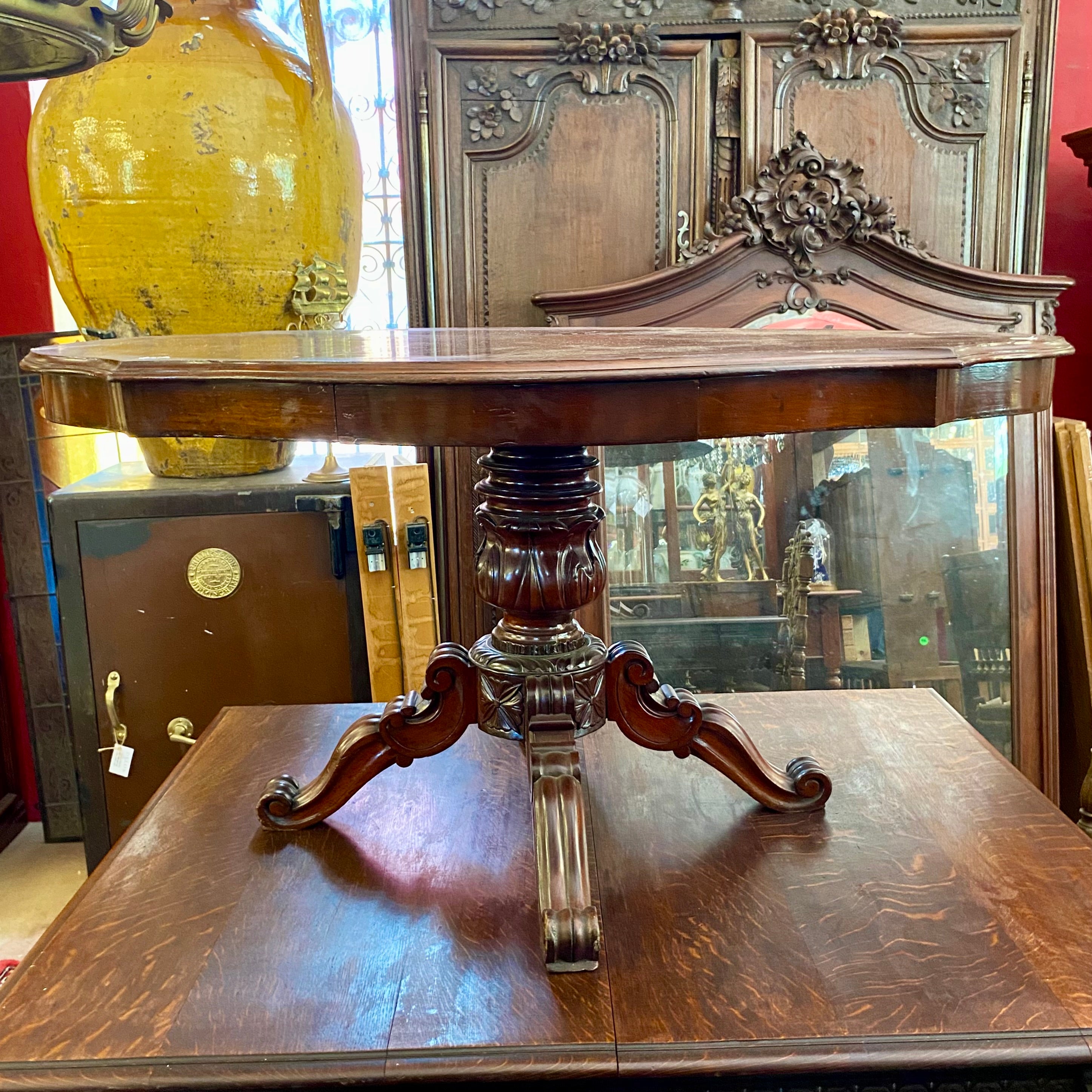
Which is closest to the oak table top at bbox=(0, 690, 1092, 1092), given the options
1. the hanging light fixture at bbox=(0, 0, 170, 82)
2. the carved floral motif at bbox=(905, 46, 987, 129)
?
the hanging light fixture at bbox=(0, 0, 170, 82)

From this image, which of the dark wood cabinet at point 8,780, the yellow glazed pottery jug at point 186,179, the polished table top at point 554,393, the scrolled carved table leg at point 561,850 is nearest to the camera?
the polished table top at point 554,393

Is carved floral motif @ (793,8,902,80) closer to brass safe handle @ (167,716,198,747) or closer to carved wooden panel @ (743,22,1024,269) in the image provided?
carved wooden panel @ (743,22,1024,269)

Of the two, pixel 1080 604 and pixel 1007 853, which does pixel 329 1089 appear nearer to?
pixel 1007 853

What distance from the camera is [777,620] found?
2406mm

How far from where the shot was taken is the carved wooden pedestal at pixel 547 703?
3.86ft

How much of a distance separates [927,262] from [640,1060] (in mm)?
1904

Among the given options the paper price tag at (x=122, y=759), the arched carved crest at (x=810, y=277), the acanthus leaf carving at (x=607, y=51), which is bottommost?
the paper price tag at (x=122, y=759)

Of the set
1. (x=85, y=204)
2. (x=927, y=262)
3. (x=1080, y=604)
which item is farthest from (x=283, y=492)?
(x=1080, y=604)

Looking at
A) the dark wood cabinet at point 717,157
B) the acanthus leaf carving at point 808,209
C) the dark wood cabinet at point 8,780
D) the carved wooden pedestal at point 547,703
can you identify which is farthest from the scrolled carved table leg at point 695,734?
the dark wood cabinet at point 8,780

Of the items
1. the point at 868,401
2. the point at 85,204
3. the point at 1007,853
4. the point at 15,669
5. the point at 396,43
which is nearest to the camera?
the point at 868,401

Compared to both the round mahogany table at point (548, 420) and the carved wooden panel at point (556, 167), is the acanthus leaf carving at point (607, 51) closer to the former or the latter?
the carved wooden panel at point (556, 167)

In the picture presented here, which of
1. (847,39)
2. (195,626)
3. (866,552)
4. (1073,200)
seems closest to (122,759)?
(195,626)

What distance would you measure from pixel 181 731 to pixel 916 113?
2.05m

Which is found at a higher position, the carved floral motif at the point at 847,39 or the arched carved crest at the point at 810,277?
the carved floral motif at the point at 847,39
